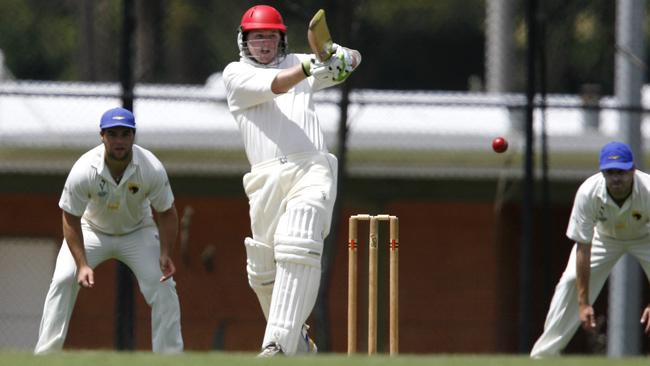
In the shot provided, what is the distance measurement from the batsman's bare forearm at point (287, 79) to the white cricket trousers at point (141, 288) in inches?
58.6

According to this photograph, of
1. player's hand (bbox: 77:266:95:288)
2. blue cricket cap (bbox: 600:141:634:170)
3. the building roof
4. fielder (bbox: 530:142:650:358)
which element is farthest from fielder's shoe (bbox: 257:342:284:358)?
the building roof

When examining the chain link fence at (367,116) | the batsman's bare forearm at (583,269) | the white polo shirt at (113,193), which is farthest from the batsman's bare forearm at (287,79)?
the chain link fence at (367,116)

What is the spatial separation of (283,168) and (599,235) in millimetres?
2574

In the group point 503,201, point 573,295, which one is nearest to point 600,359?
point 573,295

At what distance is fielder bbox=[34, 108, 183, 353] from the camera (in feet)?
27.1

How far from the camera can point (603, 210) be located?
905 centimetres

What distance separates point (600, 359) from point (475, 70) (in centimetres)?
1964

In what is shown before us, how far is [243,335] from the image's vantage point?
515 inches

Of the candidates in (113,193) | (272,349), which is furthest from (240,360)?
(113,193)

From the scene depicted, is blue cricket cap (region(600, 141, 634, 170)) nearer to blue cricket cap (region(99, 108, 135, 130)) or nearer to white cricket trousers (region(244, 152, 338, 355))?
white cricket trousers (region(244, 152, 338, 355))

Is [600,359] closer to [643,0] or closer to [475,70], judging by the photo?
[643,0]

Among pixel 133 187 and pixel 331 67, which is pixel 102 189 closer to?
pixel 133 187

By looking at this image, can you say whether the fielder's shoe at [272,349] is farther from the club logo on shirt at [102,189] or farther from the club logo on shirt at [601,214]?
the club logo on shirt at [601,214]

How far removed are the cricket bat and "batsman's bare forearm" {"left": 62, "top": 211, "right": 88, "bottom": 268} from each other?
1.81 metres
